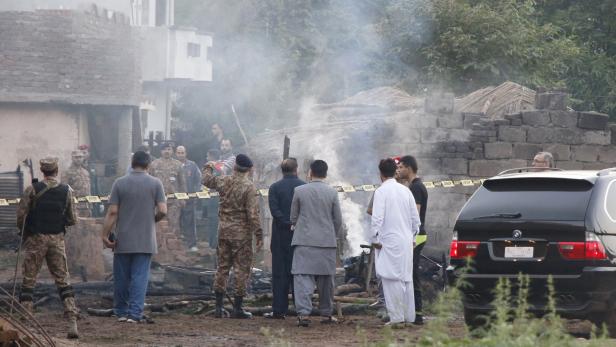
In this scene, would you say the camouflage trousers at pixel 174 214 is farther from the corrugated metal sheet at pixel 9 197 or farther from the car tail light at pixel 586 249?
the car tail light at pixel 586 249

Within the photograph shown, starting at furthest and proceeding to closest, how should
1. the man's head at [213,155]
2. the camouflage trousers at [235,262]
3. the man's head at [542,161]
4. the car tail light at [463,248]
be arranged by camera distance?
the man's head at [213,155], the man's head at [542,161], the camouflage trousers at [235,262], the car tail light at [463,248]

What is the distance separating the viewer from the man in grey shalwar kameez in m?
13.8

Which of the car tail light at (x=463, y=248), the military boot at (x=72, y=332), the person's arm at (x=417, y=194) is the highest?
the person's arm at (x=417, y=194)

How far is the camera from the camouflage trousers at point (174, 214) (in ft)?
76.1

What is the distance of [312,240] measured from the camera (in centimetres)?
1383

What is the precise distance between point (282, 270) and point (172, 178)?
9.02 m

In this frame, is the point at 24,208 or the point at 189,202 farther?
the point at 189,202

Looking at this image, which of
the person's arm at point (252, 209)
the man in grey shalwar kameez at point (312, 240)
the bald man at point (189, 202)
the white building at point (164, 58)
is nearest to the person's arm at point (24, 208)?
the person's arm at point (252, 209)

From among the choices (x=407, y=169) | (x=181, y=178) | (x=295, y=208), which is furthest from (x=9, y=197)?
(x=407, y=169)

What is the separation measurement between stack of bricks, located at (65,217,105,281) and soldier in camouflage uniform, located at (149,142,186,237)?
369 centimetres

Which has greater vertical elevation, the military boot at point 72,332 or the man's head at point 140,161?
the man's head at point 140,161

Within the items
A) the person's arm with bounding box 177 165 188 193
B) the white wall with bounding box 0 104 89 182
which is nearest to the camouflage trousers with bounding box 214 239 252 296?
the person's arm with bounding box 177 165 188 193

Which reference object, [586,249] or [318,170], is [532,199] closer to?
[586,249]

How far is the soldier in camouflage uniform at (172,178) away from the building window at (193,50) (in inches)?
866
